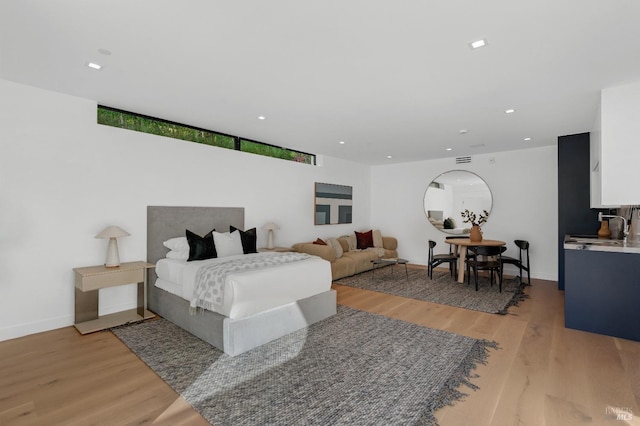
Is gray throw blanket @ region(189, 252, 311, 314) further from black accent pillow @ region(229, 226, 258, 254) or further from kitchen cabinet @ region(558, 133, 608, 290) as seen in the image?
kitchen cabinet @ region(558, 133, 608, 290)

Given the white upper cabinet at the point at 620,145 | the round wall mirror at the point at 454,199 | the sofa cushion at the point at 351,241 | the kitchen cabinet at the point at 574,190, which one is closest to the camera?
the white upper cabinet at the point at 620,145

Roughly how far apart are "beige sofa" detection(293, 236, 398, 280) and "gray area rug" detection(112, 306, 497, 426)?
2174 mm

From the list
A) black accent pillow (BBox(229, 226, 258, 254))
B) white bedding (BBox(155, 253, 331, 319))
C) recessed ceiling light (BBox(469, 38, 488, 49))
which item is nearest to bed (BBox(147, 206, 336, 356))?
white bedding (BBox(155, 253, 331, 319))

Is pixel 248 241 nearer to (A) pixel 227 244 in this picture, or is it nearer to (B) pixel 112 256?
(A) pixel 227 244

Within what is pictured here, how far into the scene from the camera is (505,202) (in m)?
6.46

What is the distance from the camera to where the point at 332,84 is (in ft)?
10.4

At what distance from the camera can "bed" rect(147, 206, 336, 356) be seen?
291cm

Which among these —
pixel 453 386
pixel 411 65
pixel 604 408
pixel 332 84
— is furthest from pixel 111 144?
pixel 604 408

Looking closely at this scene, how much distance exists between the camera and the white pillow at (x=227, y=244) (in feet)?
14.4

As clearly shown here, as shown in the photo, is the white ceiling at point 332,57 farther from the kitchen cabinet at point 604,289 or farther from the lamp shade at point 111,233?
the kitchen cabinet at point 604,289

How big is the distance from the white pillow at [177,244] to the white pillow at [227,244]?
1.24 feet

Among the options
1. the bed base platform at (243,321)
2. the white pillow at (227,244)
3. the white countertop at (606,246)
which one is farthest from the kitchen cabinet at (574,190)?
the white pillow at (227,244)

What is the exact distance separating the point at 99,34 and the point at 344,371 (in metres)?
3.21

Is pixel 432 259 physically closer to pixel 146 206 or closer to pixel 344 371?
pixel 344 371
